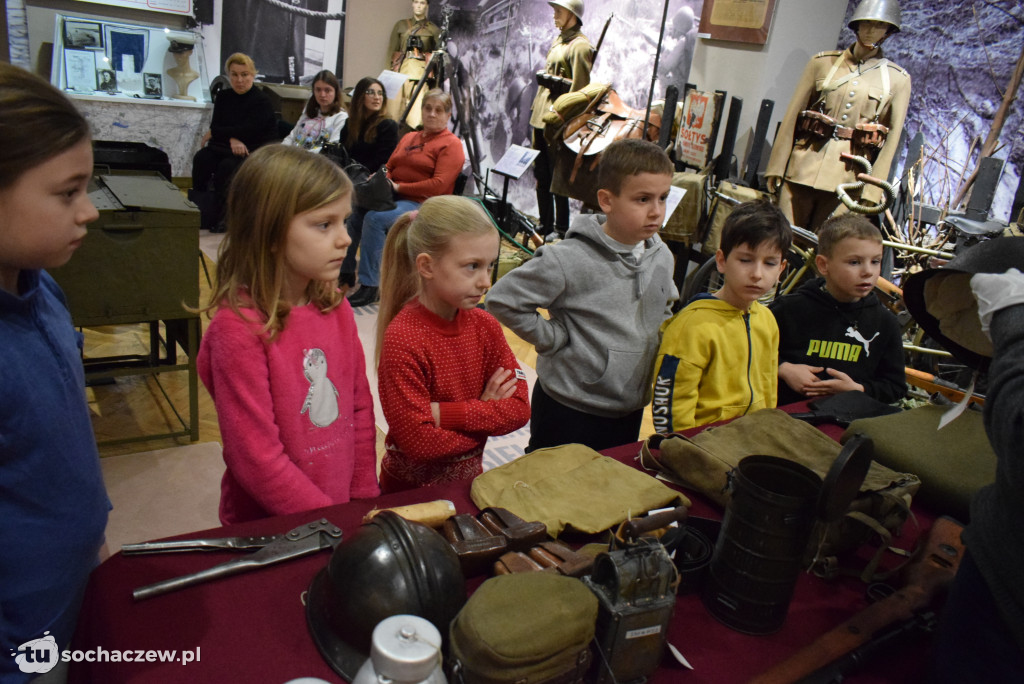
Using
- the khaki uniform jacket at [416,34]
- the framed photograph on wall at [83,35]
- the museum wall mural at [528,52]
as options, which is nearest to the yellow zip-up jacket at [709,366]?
the museum wall mural at [528,52]

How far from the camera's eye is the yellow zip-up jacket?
2053mm

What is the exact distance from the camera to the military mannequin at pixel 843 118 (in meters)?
4.66

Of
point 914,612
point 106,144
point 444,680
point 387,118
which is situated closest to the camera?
point 444,680

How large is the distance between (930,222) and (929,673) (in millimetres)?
4893

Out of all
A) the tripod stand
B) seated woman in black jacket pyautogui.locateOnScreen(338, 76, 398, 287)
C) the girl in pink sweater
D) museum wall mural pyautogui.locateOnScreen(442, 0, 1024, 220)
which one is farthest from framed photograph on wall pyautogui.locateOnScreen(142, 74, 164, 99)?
the girl in pink sweater

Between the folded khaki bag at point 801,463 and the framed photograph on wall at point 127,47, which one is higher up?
the framed photograph on wall at point 127,47

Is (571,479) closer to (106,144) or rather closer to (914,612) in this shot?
(914,612)

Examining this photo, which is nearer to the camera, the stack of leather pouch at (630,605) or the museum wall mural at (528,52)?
the stack of leather pouch at (630,605)

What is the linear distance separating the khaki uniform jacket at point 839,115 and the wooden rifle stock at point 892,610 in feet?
13.0

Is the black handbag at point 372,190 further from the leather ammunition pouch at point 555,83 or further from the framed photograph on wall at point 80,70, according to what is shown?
the framed photograph on wall at point 80,70

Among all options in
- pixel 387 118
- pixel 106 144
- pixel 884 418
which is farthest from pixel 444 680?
pixel 387 118

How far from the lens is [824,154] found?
4.86 metres

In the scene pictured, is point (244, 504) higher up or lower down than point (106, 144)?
lower down

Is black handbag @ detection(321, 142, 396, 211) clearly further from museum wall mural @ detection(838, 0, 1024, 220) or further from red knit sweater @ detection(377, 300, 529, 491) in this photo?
museum wall mural @ detection(838, 0, 1024, 220)
